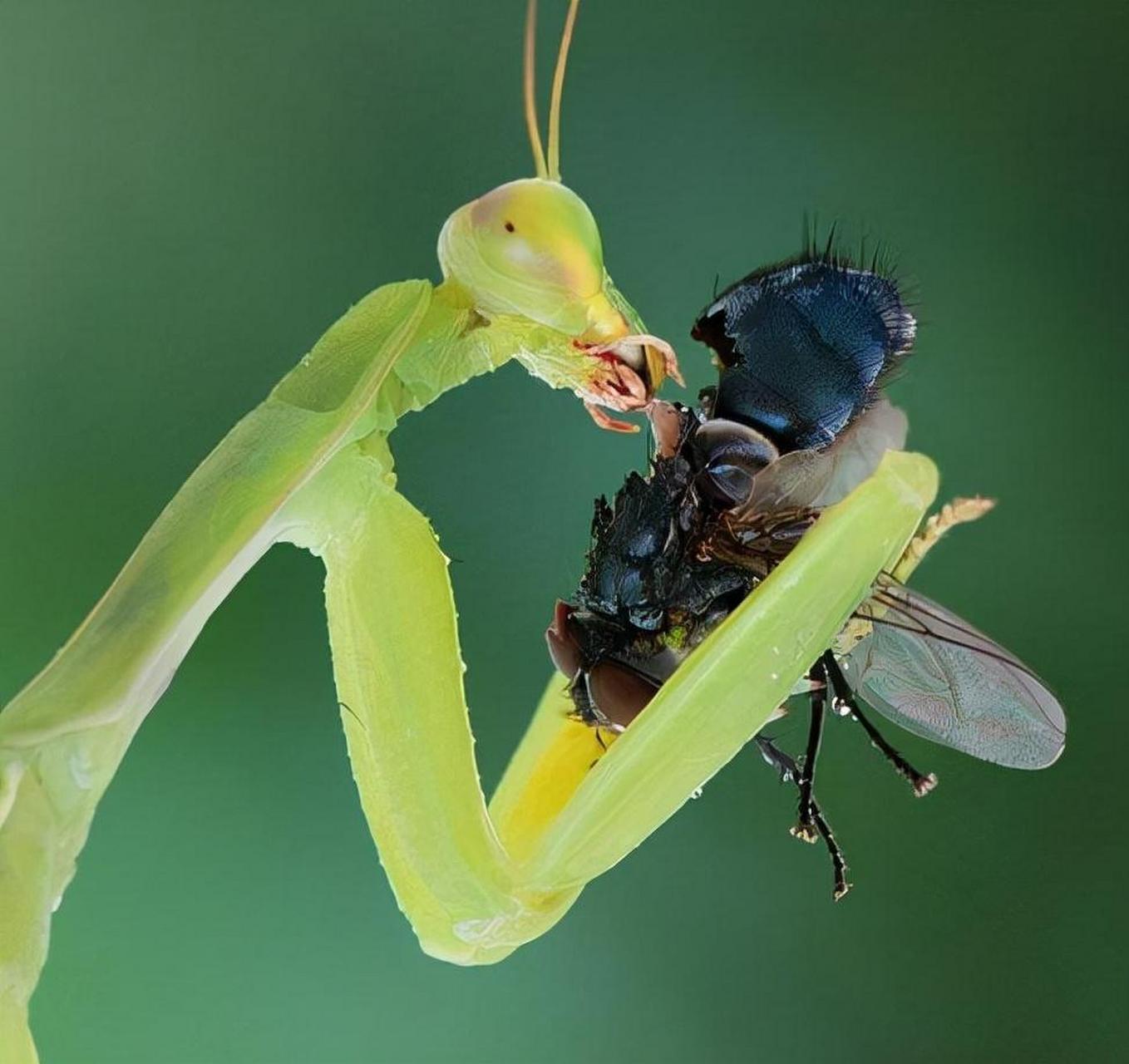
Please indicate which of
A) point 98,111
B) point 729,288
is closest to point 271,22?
point 98,111

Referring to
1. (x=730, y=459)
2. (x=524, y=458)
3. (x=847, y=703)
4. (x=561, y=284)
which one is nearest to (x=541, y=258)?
(x=561, y=284)

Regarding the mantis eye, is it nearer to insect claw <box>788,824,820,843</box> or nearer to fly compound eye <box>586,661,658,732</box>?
fly compound eye <box>586,661,658,732</box>

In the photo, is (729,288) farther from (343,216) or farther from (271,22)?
(271,22)

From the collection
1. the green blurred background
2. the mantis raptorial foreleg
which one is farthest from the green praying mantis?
the green blurred background

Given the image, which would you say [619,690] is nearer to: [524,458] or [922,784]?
[922,784]

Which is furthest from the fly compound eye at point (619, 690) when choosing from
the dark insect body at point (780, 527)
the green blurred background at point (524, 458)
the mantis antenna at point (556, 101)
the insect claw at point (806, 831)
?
the green blurred background at point (524, 458)

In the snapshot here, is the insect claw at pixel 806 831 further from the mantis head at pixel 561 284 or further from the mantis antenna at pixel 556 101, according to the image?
the mantis antenna at pixel 556 101
